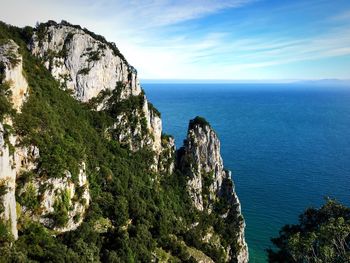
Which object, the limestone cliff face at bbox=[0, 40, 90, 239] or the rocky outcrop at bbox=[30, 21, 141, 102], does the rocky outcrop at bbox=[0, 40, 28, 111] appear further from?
the rocky outcrop at bbox=[30, 21, 141, 102]

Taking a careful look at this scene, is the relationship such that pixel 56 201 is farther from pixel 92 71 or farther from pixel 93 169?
pixel 92 71

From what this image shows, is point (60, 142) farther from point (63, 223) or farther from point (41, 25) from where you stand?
point (41, 25)

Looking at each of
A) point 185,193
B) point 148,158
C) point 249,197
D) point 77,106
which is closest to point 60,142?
point 77,106

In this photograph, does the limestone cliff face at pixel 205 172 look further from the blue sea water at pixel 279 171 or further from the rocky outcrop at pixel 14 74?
the rocky outcrop at pixel 14 74

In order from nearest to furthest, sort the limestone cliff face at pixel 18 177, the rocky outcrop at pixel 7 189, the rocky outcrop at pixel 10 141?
the rocky outcrop at pixel 7 189, the rocky outcrop at pixel 10 141, the limestone cliff face at pixel 18 177

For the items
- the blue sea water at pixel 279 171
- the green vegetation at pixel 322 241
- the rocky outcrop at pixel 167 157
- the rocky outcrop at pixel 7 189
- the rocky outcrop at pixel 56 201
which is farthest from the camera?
the blue sea water at pixel 279 171

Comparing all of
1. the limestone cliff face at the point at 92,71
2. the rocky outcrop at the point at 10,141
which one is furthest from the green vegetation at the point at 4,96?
the limestone cliff face at the point at 92,71
